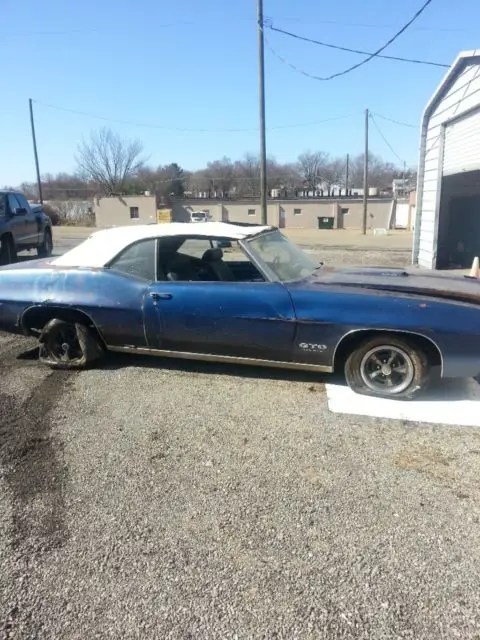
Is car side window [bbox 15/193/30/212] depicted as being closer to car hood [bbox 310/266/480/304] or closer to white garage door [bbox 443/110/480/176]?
car hood [bbox 310/266/480/304]

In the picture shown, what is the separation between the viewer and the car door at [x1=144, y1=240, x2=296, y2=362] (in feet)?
12.8

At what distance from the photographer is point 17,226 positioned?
11.4m

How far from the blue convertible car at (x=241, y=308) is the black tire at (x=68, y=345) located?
11mm

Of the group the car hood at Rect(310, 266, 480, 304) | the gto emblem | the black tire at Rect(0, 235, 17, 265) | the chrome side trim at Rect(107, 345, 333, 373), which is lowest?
the chrome side trim at Rect(107, 345, 333, 373)

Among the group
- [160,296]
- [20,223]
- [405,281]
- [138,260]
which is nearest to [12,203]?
[20,223]

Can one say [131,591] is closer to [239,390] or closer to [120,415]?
[120,415]

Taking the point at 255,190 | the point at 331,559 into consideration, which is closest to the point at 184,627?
the point at 331,559

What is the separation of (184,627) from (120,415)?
6.58ft

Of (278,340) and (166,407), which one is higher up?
(278,340)

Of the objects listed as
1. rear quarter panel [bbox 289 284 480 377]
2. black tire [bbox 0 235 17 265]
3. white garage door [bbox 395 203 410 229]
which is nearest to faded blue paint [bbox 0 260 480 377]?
rear quarter panel [bbox 289 284 480 377]

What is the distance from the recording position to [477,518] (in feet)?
7.95

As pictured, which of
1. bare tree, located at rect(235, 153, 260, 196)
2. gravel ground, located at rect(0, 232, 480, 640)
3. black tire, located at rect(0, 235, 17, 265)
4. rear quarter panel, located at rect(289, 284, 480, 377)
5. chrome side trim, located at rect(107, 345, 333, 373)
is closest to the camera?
gravel ground, located at rect(0, 232, 480, 640)

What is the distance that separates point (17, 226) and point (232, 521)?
1089 centimetres

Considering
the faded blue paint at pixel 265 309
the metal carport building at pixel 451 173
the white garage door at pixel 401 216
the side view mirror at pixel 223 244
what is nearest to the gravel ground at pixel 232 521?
the faded blue paint at pixel 265 309
